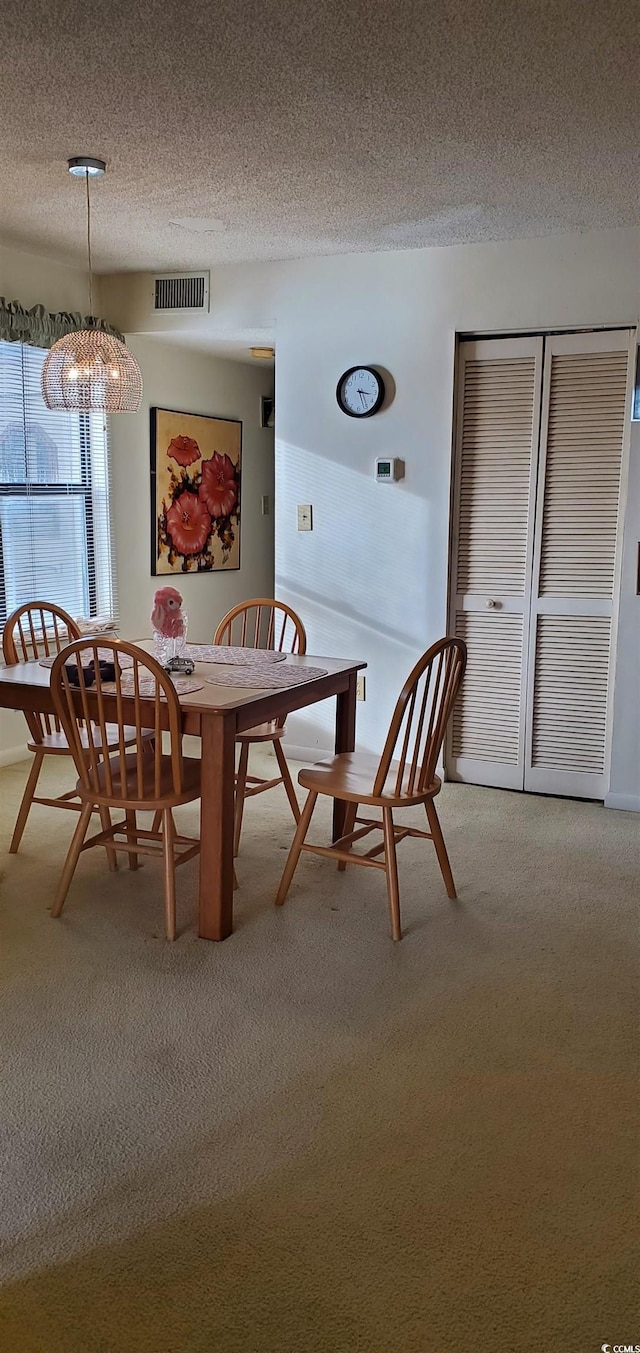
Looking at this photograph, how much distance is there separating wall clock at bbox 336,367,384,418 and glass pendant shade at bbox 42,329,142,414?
134 cm

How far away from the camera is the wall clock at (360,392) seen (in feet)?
14.7

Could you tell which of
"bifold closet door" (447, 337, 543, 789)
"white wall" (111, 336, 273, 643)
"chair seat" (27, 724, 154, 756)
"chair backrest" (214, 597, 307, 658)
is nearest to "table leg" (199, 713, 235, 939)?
"chair seat" (27, 724, 154, 756)

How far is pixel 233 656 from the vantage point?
3590mm

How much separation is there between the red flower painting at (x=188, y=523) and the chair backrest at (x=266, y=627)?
1.71 ft

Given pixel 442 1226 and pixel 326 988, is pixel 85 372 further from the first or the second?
pixel 442 1226

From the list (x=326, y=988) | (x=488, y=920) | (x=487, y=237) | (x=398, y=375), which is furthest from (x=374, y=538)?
(x=326, y=988)

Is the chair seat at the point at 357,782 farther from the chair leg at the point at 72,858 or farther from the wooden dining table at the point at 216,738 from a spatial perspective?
the chair leg at the point at 72,858

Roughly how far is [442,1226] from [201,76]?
8.70 ft

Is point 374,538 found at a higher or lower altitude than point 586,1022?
higher

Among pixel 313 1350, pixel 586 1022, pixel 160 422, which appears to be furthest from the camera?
pixel 160 422

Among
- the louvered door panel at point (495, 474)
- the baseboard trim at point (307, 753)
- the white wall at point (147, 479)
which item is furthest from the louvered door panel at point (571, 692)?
the white wall at point (147, 479)

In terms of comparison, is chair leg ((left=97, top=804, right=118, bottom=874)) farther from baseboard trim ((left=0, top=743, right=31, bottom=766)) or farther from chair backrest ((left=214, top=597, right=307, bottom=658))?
baseboard trim ((left=0, top=743, right=31, bottom=766))

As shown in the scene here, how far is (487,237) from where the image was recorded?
411cm

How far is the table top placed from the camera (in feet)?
9.12
